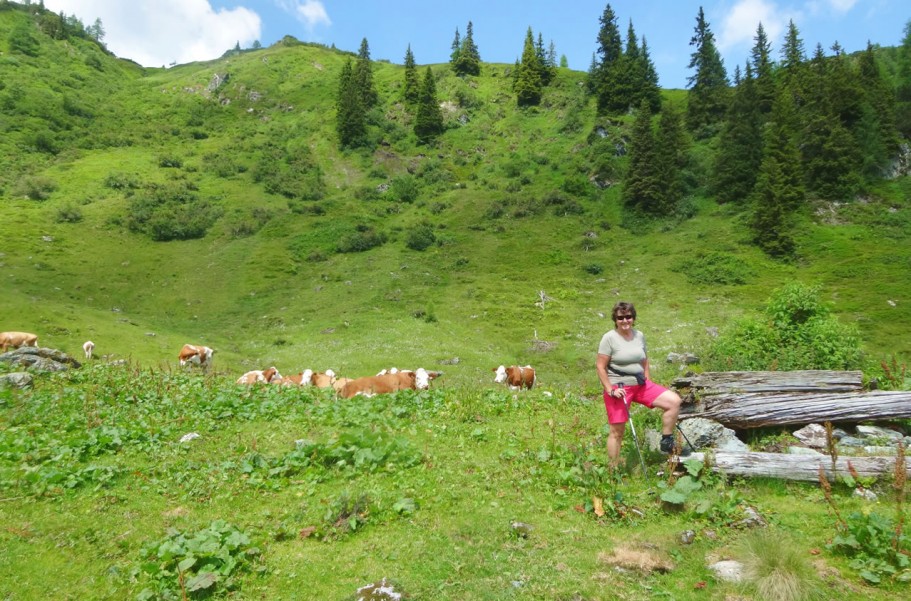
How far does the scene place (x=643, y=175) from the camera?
191ft

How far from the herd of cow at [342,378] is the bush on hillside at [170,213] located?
33403mm

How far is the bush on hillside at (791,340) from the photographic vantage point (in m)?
14.0

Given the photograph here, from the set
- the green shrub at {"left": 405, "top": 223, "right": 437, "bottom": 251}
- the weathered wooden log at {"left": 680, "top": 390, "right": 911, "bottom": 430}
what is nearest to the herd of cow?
the weathered wooden log at {"left": 680, "top": 390, "right": 911, "bottom": 430}

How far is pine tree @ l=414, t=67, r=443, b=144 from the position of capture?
286ft

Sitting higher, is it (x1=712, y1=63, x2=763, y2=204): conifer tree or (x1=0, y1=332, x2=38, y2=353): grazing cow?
(x1=712, y1=63, x2=763, y2=204): conifer tree

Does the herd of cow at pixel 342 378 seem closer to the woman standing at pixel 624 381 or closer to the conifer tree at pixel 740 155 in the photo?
the woman standing at pixel 624 381

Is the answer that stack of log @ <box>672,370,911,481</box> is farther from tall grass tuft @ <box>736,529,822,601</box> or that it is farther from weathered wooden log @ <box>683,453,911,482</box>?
tall grass tuft @ <box>736,529,822,601</box>

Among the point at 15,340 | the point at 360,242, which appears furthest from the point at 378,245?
the point at 15,340

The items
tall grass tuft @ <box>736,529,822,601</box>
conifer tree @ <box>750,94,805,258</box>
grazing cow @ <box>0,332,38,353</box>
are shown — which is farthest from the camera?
conifer tree @ <box>750,94,805,258</box>

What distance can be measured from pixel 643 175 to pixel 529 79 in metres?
46.5

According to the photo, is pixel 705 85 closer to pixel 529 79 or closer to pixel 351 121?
pixel 529 79

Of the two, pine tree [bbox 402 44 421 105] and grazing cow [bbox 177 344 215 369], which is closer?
grazing cow [bbox 177 344 215 369]

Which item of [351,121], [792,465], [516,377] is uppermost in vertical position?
[351,121]

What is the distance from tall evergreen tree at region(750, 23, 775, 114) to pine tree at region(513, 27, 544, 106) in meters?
36.6
